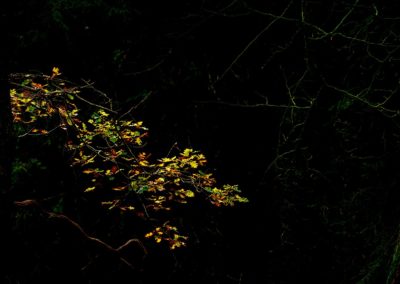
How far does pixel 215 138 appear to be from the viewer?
25.7ft

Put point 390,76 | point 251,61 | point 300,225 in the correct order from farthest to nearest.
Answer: point 251,61 → point 300,225 → point 390,76

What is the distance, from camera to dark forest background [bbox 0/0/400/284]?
5.49 meters

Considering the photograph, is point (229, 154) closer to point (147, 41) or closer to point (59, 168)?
point (147, 41)

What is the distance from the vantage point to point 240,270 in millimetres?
7938

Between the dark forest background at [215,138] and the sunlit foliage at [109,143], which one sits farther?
the dark forest background at [215,138]

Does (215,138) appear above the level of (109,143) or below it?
below

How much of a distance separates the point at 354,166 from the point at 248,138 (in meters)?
2.44

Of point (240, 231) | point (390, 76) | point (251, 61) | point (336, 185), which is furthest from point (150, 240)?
point (390, 76)

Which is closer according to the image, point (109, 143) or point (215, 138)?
point (109, 143)

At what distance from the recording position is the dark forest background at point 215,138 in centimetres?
549

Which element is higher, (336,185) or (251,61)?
(251,61)

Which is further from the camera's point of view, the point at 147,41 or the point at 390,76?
the point at 147,41

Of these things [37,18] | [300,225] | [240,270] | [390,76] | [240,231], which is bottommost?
[240,270]

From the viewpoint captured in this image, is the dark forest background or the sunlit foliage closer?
the sunlit foliage
